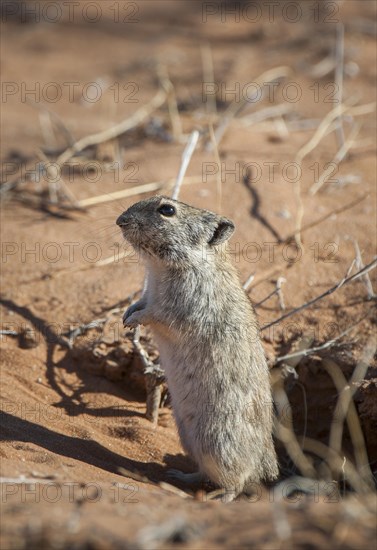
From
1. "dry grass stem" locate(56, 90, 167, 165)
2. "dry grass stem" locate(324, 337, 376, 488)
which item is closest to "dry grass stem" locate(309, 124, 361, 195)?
"dry grass stem" locate(324, 337, 376, 488)

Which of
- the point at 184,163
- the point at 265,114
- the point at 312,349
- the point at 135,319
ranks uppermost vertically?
the point at 265,114

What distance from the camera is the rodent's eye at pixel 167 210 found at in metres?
6.22

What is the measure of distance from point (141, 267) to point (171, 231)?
185cm

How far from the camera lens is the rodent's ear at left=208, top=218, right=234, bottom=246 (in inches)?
243

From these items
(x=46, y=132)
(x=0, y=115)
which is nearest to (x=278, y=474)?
(x=46, y=132)

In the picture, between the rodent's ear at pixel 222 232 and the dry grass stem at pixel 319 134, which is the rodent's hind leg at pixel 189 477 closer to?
the rodent's ear at pixel 222 232

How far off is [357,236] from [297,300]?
47.5 inches

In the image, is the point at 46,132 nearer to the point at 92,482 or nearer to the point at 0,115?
the point at 0,115

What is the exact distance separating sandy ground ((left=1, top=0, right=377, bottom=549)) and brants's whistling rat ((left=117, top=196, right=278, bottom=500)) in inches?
17.5

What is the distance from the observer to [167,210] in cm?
622

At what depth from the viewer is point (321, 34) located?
45.2 ft

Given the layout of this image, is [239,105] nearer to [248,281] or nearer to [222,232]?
[248,281]

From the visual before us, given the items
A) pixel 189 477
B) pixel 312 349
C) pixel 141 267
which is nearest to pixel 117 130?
pixel 141 267

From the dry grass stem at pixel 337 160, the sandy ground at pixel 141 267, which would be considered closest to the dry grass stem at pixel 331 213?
the sandy ground at pixel 141 267
